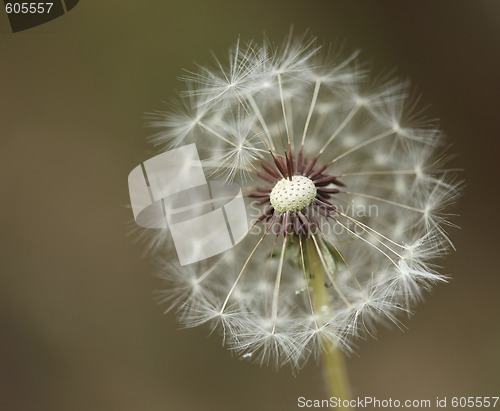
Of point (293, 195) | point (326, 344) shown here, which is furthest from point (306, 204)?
point (326, 344)

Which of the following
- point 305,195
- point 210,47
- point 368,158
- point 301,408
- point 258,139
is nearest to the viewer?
point 305,195

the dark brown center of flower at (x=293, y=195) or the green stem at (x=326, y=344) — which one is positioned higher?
the dark brown center of flower at (x=293, y=195)

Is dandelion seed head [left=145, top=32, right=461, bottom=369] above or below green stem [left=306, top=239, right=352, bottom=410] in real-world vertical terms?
above

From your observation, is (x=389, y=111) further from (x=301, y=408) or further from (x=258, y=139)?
(x=301, y=408)

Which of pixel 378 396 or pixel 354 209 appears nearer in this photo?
pixel 354 209

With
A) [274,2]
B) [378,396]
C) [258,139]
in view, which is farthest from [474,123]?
[258,139]
